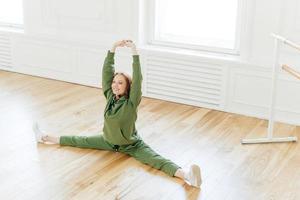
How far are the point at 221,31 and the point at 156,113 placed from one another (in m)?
0.89

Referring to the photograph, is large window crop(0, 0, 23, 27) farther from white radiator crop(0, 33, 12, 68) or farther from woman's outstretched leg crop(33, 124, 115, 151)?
woman's outstretched leg crop(33, 124, 115, 151)

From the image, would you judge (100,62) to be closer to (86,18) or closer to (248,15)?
(86,18)

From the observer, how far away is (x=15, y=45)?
4918 millimetres

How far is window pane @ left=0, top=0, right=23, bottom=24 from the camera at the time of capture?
4980 millimetres

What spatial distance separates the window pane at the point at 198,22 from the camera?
12.8 ft

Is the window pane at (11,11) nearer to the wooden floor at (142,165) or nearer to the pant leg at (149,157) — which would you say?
→ the wooden floor at (142,165)

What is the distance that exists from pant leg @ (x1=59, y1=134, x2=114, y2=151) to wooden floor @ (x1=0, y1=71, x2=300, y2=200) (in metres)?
0.04

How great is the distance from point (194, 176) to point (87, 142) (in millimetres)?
867

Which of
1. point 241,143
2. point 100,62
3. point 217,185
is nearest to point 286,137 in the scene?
point 241,143

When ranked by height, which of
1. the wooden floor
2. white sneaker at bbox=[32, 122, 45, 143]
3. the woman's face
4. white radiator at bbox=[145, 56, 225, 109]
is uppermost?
the woman's face

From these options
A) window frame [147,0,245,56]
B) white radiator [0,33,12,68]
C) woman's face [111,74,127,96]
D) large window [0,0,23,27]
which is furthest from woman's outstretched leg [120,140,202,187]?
large window [0,0,23,27]

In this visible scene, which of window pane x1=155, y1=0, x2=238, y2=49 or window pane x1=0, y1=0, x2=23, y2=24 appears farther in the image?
window pane x1=0, y1=0, x2=23, y2=24

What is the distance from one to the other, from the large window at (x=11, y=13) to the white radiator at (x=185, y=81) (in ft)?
5.58

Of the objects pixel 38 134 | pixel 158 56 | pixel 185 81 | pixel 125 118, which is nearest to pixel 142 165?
pixel 125 118
